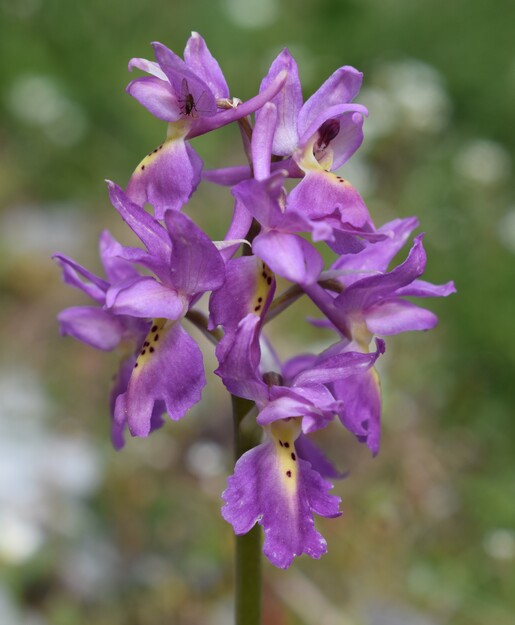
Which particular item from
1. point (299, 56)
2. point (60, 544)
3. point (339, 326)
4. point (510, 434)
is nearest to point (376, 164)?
point (299, 56)

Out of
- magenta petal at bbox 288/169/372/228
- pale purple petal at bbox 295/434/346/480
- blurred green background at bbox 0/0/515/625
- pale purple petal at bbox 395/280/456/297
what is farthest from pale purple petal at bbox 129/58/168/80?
blurred green background at bbox 0/0/515/625

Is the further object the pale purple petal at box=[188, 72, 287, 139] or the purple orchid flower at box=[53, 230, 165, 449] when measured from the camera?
the purple orchid flower at box=[53, 230, 165, 449]

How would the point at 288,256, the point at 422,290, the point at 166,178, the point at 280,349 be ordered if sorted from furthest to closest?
the point at 280,349, the point at 422,290, the point at 166,178, the point at 288,256

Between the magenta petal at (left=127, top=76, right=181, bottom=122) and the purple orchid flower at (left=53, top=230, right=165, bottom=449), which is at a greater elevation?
the magenta petal at (left=127, top=76, right=181, bottom=122)

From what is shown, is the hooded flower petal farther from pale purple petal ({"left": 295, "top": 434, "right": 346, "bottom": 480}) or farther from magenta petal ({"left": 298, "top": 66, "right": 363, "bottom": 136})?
magenta petal ({"left": 298, "top": 66, "right": 363, "bottom": 136})

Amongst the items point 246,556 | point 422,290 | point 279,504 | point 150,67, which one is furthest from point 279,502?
point 150,67

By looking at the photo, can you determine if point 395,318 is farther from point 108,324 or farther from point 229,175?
point 108,324

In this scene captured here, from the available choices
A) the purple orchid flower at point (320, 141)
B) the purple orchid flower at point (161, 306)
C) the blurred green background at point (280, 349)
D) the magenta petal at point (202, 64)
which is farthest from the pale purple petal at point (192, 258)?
the blurred green background at point (280, 349)
